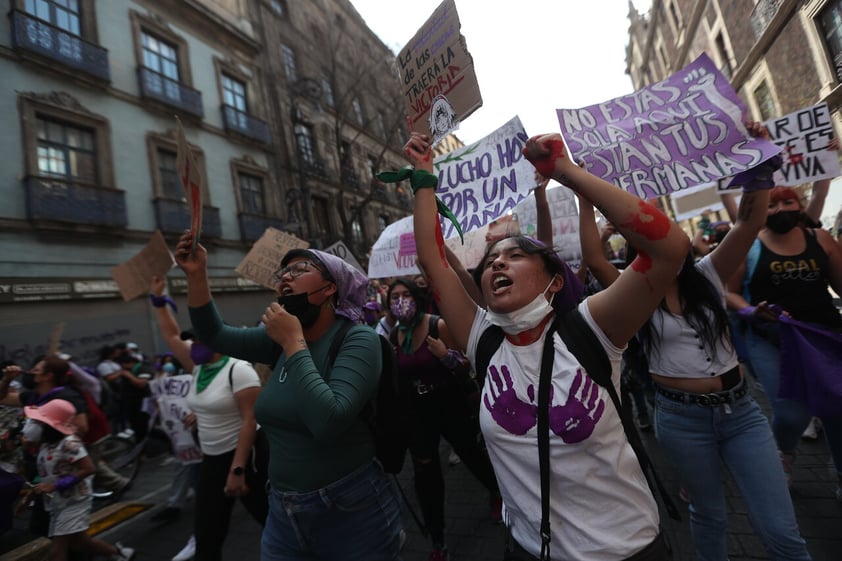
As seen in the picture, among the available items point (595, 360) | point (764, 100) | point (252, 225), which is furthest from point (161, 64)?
point (764, 100)

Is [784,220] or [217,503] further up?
[784,220]

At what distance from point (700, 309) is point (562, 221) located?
12.0 feet

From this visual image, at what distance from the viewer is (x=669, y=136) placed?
234cm

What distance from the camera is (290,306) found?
1932mm

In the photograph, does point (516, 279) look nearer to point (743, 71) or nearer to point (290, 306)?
point (290, 306)

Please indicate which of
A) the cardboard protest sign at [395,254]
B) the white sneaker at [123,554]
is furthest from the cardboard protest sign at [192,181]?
the cardboard protest sign at [395,254]

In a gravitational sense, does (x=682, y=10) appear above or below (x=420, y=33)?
above

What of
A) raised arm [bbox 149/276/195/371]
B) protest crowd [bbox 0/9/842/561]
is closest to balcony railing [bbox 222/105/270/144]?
protest crowd [bbox 0/9/842/561]

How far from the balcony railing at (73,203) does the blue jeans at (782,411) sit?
493 inches

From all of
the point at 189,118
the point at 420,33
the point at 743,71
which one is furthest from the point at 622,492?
the point at 743,71

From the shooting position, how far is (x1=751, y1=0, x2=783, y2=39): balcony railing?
45.3 ft

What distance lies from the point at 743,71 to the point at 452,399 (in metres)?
20.5

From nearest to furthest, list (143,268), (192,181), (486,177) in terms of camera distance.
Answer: (192,181)
(486,177)
(143,268)

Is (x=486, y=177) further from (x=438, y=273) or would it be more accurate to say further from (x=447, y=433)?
(x=447, y=433)
